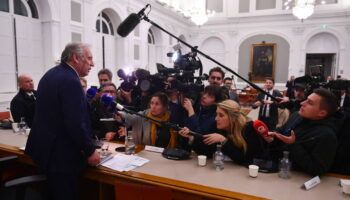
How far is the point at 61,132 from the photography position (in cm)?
173

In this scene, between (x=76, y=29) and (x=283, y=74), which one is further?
(x=283, y=74)

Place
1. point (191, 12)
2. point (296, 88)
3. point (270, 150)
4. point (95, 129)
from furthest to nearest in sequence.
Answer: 1. point (191, 12)
2. point (296, 88)
3. point (95, 129)
4. point (270, 150)

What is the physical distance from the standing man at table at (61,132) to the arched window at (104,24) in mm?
6925

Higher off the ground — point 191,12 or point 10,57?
point 191,12

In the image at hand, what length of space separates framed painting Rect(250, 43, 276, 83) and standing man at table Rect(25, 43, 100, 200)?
482 inches

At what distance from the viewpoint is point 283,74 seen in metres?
12.7

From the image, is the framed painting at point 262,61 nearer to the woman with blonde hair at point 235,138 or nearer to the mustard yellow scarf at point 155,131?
the mustard yellow scarf at point 155,131

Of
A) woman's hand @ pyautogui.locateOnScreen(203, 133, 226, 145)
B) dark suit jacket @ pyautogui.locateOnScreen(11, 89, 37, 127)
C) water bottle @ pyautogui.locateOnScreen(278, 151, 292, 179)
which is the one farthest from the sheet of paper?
dark suit jacket @ pyautogui.locateOnScreen(11, 89, 37, 127)

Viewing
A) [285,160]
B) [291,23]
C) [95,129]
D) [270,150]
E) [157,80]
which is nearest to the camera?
[285,160]

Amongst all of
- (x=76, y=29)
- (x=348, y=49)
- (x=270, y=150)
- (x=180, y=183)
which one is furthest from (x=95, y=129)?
(x=348, y=49)

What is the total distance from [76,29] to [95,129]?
499 centimetres

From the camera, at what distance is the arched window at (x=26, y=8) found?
5782mm

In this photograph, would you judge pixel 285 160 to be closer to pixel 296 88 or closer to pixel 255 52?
pixel 296 88

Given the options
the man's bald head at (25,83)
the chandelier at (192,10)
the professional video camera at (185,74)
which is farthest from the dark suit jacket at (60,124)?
the chandelier at (192,10)
